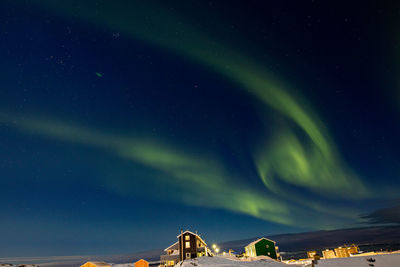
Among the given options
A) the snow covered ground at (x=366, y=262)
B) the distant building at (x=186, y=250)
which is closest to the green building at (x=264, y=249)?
the distant building at (x=186, y=250)

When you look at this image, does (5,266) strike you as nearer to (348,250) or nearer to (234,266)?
(234,266)

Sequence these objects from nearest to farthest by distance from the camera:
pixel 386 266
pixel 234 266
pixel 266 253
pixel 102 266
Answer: pixel 386 266 → pixel 234 266 → pixel 102 266 → pixel 266 253

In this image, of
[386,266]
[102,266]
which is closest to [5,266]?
[102,266]

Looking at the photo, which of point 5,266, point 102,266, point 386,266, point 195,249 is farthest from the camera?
point 195,249

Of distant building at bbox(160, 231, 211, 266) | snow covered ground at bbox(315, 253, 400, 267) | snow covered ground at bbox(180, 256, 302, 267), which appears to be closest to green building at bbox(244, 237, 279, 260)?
distant building at bbox(160, 231, 211, 266)

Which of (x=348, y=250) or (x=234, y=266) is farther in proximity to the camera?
(x=348, y=250)

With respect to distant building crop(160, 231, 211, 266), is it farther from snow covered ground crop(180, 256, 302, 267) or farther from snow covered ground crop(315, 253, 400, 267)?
snow covered ground crop(315, 253, 400, 267)

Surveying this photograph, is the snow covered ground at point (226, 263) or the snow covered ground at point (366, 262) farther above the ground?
the snow covered ground at point (366, 262)

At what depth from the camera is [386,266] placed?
52.3 feet

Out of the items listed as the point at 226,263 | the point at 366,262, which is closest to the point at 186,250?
the point at 226,263

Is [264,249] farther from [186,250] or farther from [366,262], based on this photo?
[366,262]

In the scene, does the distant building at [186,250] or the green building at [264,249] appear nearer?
the distant building at [186,250]

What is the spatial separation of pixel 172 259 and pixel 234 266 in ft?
103

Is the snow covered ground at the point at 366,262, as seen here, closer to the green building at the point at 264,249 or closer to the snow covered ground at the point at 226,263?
the snow covered ground at the point at 226,263
